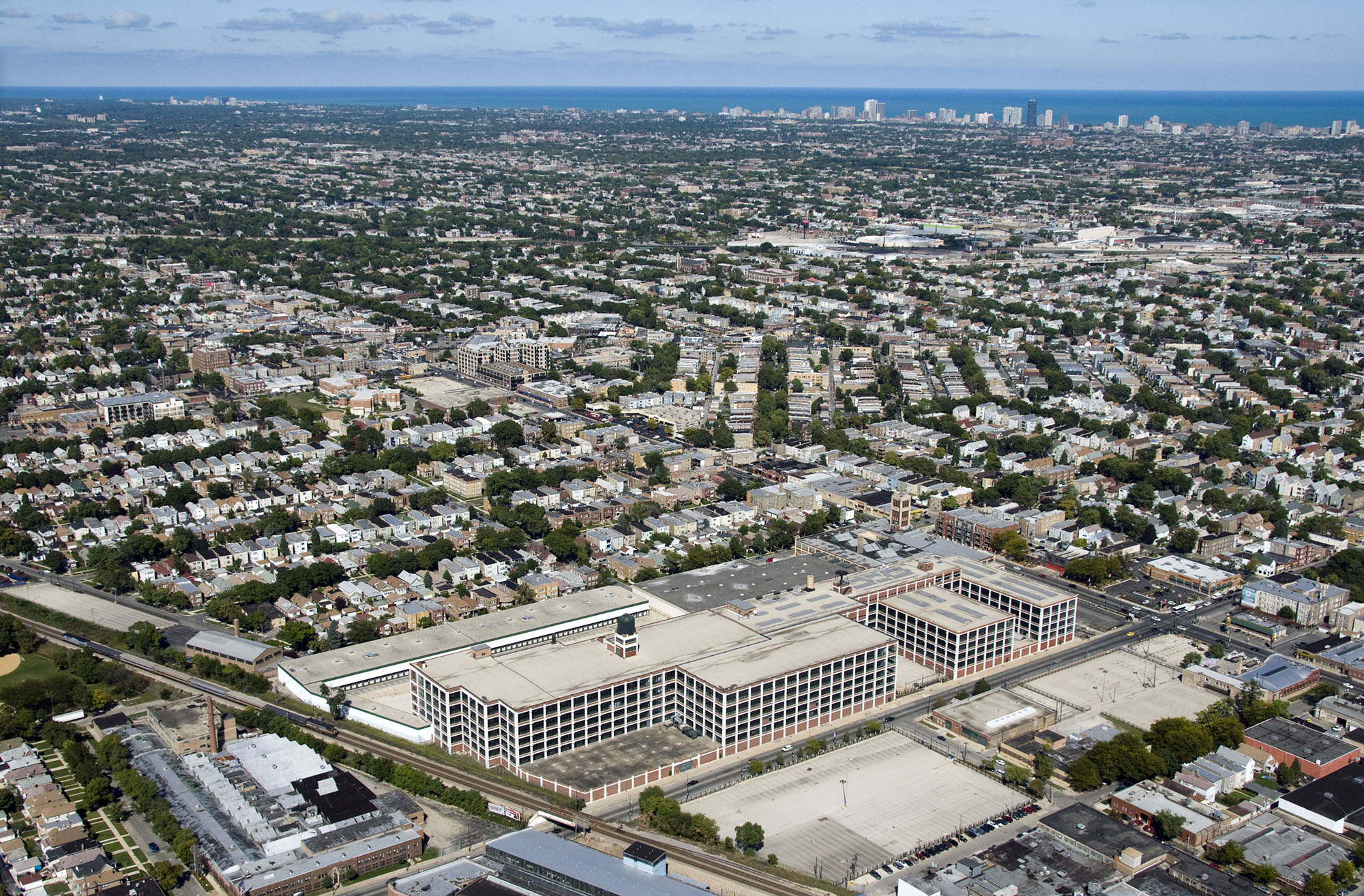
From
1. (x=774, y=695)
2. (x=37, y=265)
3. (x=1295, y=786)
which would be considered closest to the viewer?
(x=1295, y=786)

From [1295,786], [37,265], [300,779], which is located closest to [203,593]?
[300,779]

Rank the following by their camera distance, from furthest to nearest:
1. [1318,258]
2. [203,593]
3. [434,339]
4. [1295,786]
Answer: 1. [1318,258]
2. [434,339]
3. [203,593]
4. [1295,786]

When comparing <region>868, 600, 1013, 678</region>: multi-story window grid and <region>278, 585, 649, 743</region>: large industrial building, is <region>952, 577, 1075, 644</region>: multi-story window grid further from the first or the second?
<region>278, 585, 649, 743</region>: large industrial building

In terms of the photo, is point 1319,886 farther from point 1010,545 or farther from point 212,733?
point 212,733

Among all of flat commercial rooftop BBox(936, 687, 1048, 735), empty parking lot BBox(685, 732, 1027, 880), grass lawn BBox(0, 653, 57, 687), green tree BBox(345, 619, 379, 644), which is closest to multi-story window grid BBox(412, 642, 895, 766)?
empty parking lot BBox(685, 732, 1027, 880)

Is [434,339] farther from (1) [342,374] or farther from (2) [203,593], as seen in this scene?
(2) [203,593]
